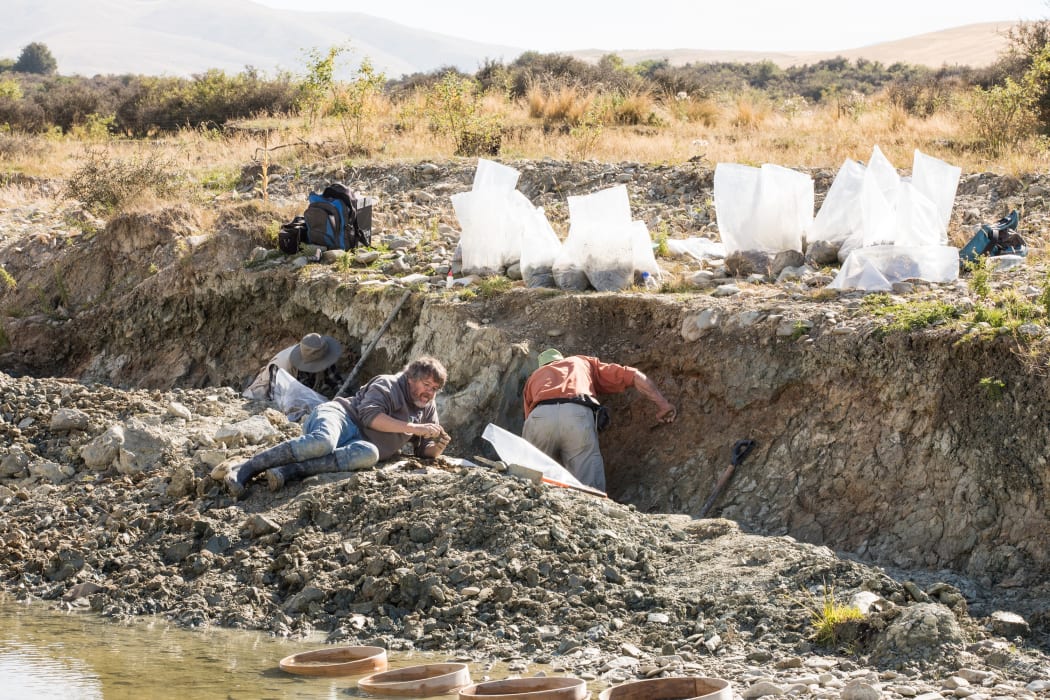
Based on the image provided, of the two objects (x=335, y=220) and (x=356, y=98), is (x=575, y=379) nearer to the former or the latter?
(x=335, y=220)

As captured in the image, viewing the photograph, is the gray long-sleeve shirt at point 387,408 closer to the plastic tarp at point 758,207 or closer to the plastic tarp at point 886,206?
the plastic tarp at point 758,207

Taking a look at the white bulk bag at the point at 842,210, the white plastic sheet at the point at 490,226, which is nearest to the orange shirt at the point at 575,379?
the white plastic sheet at the point at 490,226

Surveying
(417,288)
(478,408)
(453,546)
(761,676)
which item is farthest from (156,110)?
(761,676)

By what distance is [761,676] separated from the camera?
17.8 feet

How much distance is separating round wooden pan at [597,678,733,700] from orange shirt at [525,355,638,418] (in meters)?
3.44

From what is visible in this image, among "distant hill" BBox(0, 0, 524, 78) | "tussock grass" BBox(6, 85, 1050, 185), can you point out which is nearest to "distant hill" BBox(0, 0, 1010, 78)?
"distant hill" BBox(0, 0, 524, 78)

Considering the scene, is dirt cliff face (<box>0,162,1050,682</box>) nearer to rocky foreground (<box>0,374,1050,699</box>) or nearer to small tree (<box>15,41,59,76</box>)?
rocky foreground (<box>0,374,1050,699</box>)

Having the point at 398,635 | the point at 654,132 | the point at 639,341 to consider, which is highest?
the point at 654,132

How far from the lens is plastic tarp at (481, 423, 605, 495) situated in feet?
25.7

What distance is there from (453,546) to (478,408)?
2751 mm

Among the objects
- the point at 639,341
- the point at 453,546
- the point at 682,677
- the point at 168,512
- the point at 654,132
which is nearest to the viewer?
the point at 682,677

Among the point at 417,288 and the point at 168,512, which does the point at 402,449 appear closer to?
the point at 168,512

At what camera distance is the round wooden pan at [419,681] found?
525 centimetres

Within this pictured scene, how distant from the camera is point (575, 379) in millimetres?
8508
